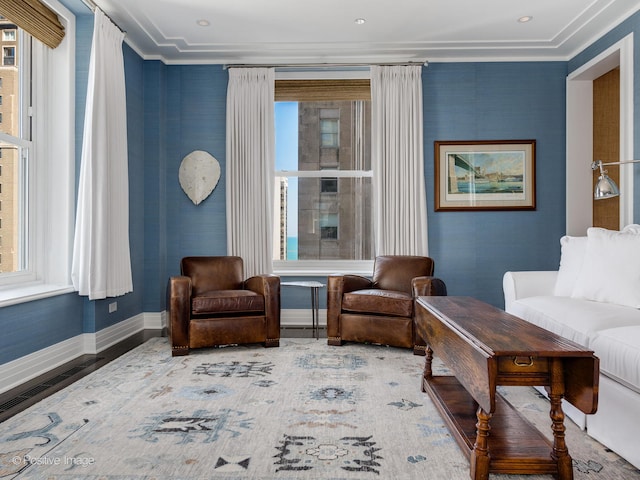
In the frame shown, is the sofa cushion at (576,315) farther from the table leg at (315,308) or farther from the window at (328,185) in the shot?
the window at (328,185)

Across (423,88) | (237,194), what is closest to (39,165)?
(237,194)

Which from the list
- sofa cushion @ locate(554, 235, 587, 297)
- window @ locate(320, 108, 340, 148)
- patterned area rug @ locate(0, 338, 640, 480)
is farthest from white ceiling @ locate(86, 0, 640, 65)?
patterned area rug @ locate(0, 338, 640, 480)

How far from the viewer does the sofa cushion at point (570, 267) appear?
116 inches

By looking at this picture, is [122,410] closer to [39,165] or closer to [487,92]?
[39,165]

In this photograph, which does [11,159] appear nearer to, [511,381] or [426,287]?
[426,287]

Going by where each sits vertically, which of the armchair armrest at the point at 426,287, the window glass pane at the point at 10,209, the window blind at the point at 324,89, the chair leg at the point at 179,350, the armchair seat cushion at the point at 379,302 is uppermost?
the window blind at the point at 324,89

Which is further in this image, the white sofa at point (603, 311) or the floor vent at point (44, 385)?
the floor vent at point (44, 385)

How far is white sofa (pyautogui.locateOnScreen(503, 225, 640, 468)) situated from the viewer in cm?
181

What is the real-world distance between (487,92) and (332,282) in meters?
2.62

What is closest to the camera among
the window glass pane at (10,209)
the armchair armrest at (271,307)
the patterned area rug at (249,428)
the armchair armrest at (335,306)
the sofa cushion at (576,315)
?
the patterned area rug at (249,428)

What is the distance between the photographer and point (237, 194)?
454 cm

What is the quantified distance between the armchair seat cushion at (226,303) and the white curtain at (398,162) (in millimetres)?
1480

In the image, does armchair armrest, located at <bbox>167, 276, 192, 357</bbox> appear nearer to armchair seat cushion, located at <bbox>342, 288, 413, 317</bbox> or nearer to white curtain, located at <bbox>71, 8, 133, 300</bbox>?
white curtain, located at <bbox>71, 8, 133, 300</bbox>

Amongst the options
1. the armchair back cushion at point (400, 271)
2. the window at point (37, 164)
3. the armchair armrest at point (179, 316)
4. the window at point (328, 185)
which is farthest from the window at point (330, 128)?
the window at point (37, 164)
